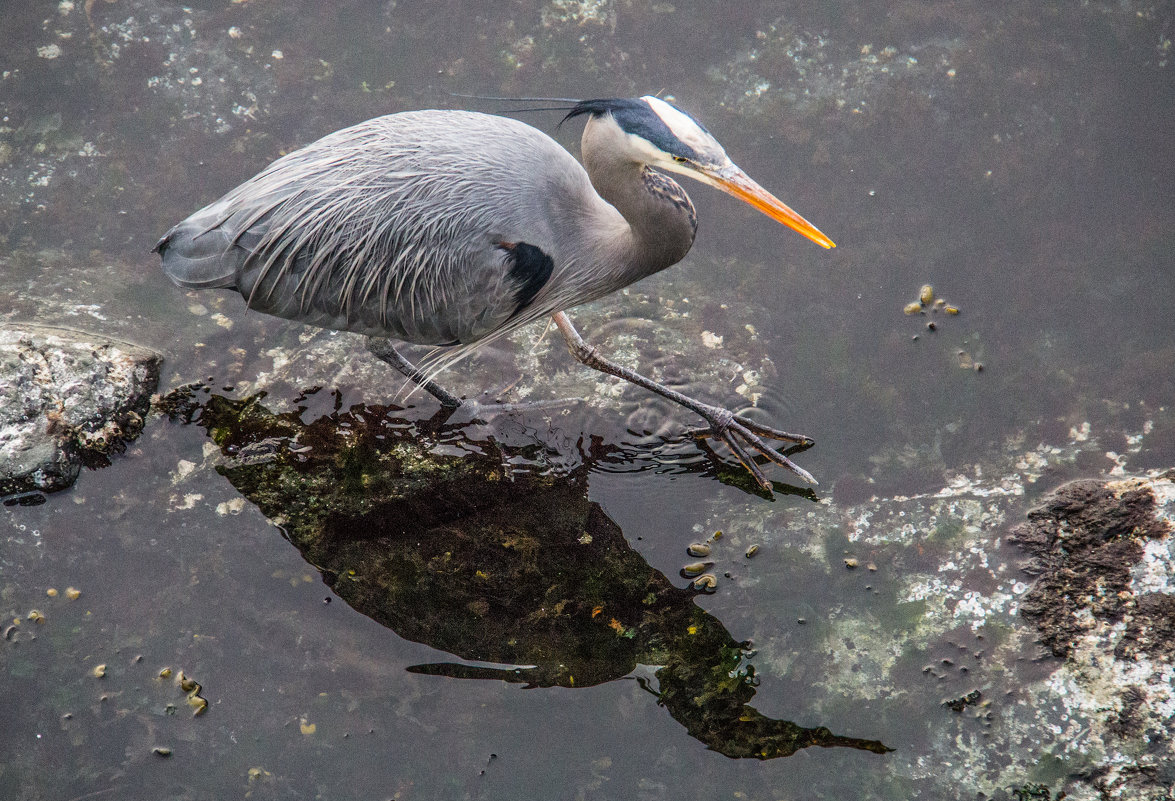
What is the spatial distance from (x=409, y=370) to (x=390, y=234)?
0.66 m

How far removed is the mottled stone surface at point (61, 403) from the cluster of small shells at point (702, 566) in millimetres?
2079

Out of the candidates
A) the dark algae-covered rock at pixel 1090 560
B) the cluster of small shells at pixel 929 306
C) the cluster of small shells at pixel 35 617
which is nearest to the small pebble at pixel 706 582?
the dark algae-covered rock at pixel 1090 560

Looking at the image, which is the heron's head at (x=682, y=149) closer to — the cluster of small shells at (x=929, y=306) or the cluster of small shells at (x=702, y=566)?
the cluster of small shells at (x=929, y=306)

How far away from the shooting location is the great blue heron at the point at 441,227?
9.00 ft

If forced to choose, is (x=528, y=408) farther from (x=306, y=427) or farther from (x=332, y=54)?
(x=332, y=54)

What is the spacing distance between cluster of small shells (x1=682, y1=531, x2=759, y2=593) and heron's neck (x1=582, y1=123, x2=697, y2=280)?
3.28 ft

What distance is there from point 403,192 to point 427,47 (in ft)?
5.52

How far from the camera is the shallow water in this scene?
252 centimetres

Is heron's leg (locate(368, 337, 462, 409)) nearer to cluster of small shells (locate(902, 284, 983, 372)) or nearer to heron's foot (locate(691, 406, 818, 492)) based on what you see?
heron's foot (locate(691, 406, 818, 492))

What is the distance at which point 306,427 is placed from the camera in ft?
10.4

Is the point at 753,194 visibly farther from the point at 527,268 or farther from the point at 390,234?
the point at 390,234

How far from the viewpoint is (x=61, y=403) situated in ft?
9.61

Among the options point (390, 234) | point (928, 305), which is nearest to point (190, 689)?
point (390, 234)

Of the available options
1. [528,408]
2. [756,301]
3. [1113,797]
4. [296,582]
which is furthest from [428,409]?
[1113,797]
